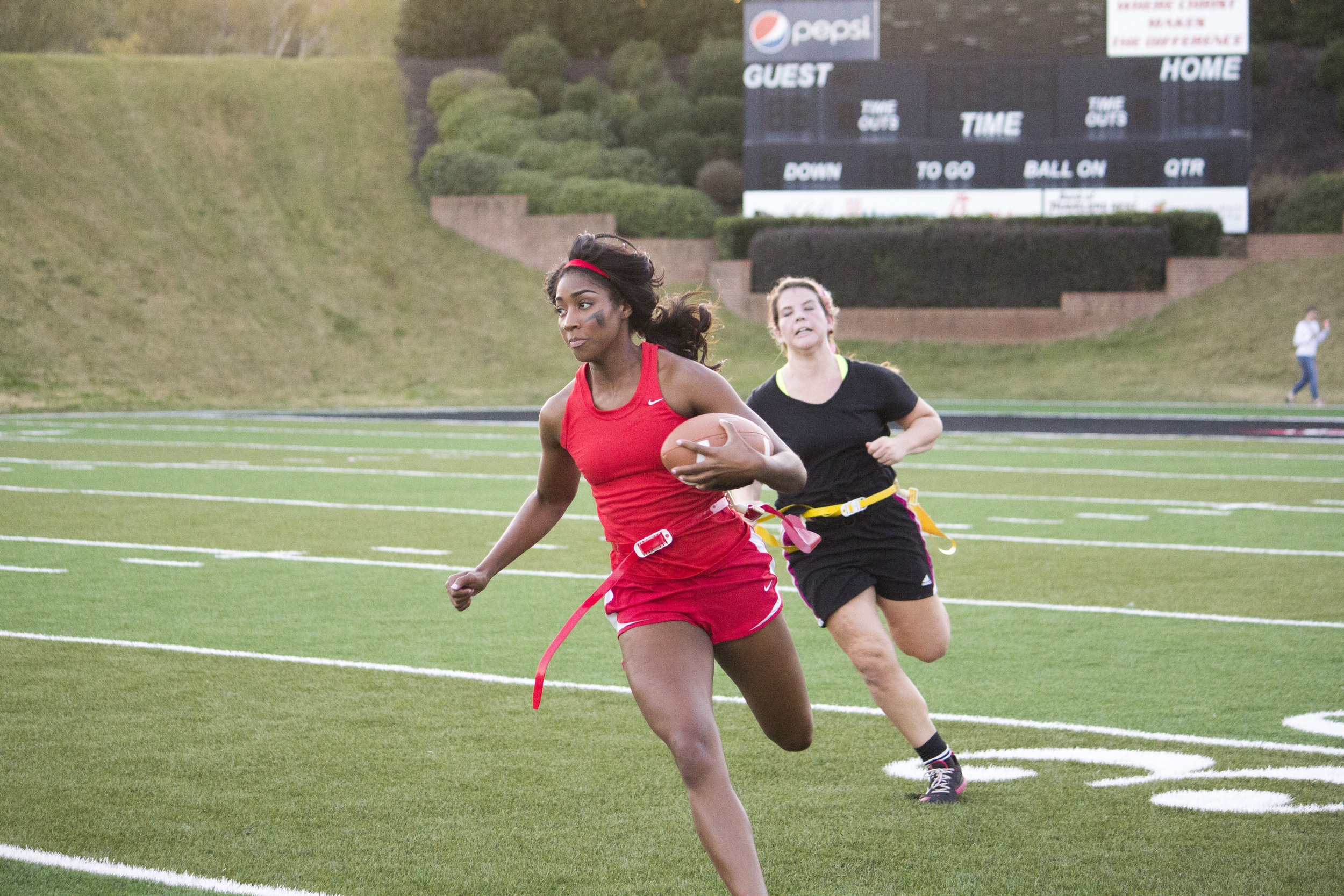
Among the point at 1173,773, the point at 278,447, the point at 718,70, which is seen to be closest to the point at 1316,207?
the point at 718,70

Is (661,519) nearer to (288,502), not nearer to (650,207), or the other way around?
(288,502)

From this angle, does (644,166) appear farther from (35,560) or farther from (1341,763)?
(1341,763)

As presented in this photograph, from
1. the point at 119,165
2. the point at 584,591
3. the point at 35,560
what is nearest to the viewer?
the point at 584,591

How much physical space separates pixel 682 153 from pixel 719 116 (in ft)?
5.26

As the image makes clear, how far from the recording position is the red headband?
177 inches

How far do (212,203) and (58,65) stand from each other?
264 inches

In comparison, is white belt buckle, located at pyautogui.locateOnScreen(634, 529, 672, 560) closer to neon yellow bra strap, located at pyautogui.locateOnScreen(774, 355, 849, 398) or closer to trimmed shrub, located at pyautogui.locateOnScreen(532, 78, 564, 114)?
neon yellow bra strap, located at pyautogui.locateOnScreen(774, 355, 849, 398)

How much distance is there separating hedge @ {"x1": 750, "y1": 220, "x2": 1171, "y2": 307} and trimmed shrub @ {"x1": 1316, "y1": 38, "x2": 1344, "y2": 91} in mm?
11715

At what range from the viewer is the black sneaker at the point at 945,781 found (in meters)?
5.62

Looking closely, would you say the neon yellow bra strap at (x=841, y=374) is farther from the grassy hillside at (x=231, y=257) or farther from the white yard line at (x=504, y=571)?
the grassy hillside at (x=231, y=257)

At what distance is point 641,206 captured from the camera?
3875 cm

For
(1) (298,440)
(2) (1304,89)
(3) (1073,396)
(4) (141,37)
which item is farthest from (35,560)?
(4) (141,37)

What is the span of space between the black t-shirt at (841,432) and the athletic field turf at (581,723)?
1.11 meters

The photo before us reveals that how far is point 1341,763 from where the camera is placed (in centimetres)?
607
